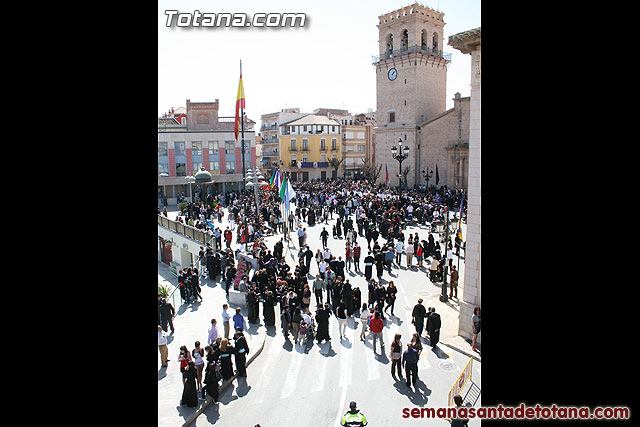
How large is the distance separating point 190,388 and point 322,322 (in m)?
3.81

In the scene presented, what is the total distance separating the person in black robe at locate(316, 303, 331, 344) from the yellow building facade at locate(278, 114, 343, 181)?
1956 inches

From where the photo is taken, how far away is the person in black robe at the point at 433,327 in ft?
36.4

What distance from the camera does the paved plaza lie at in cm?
854

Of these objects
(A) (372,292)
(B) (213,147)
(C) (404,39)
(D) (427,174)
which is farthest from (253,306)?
(C) (404,39)

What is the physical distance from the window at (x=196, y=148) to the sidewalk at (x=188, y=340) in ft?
95.2

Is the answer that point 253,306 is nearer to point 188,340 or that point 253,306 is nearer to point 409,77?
point 188,340

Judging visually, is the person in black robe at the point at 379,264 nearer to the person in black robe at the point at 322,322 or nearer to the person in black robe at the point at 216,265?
the person in black robe at the point at 322,322

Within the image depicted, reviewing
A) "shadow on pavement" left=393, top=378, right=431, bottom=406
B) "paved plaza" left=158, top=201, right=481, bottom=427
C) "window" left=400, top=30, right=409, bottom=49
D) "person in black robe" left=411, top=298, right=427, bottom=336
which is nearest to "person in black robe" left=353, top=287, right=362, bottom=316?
"paved plaza" left=158, top=201, right=481, bottom=427

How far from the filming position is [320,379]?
387 inches

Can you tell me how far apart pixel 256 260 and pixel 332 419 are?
27.9 ft
